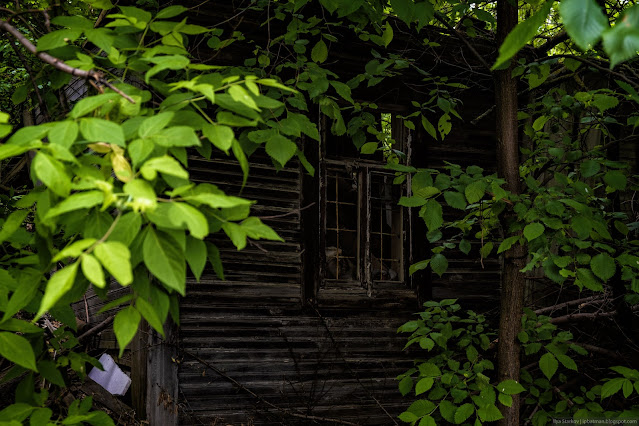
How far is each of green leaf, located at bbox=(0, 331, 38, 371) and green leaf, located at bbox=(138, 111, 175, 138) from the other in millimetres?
773

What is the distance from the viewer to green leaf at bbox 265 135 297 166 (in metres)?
2.47

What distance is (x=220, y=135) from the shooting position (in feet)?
5.78

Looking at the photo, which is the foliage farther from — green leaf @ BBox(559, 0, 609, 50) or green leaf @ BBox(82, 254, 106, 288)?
green leaf @ BBox(559, 0, 609, 50)

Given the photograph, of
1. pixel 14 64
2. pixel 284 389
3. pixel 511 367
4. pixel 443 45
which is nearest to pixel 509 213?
pixel 511 367

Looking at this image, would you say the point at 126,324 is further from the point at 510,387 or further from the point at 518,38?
the point at 510,387

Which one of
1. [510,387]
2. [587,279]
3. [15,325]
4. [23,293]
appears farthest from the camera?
[510,387]

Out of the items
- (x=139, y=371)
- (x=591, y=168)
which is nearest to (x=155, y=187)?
(x=591, y=168)

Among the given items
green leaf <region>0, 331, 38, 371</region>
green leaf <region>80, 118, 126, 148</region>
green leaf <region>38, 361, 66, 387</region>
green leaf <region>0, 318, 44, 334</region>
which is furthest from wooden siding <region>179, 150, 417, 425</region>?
green leaf <region>80, 118, 126, 148</region>

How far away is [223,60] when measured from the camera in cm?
595

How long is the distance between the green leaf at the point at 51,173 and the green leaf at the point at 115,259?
0.94ft

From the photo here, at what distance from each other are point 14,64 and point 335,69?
558cm

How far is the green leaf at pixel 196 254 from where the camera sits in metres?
1.59

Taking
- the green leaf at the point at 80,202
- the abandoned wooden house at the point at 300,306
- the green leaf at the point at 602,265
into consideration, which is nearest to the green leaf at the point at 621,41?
the green leaf at the point at 80,202

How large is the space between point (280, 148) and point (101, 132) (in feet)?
3.44
